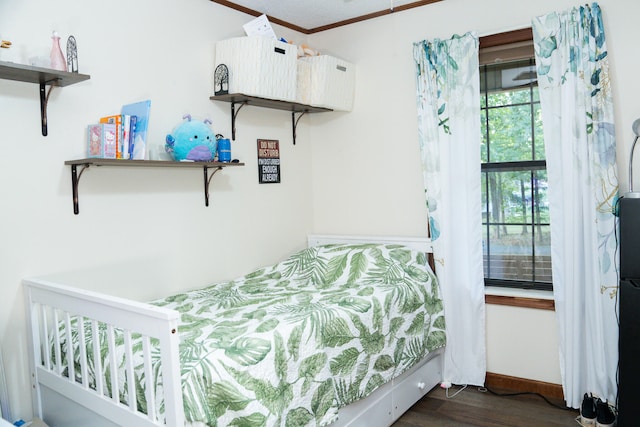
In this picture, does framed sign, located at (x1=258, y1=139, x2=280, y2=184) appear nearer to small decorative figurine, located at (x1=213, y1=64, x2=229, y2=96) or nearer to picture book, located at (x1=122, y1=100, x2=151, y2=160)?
small decorative figurine, located at (x1=213, y1=64, x2=229, y2=96)

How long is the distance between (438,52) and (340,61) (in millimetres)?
628

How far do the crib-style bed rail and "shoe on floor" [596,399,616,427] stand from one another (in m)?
1.98

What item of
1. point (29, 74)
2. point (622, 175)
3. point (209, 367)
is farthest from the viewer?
point (622, 175)

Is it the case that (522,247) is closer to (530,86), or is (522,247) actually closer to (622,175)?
(622,175)

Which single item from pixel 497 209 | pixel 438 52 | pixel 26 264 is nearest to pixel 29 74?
pixel 26 264

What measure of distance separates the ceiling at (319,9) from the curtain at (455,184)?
36 cm

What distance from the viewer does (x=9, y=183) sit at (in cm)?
199

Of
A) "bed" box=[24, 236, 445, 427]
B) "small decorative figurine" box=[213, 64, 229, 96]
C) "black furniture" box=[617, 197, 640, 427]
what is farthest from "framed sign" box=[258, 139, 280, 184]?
"black furniture" box=[617, 197, 640, 427]

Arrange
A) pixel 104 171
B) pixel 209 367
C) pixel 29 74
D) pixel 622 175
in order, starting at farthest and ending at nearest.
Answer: pixel 622 175
pixel 104 171
pixel 29 74
pixel 209 367

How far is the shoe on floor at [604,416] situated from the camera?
2354 millimetres

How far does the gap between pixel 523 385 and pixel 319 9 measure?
2577mm

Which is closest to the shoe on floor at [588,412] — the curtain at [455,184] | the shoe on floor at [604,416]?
the shoe on floor at [604,416]

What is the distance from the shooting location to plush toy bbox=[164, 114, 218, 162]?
2453mm

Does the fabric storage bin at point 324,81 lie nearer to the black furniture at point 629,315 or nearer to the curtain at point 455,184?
the curtain at point 455,184
